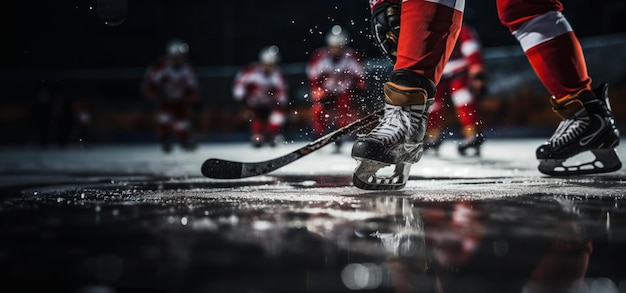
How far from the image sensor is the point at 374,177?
1523mm

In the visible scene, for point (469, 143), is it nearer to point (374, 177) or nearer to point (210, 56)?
point (374, 177)

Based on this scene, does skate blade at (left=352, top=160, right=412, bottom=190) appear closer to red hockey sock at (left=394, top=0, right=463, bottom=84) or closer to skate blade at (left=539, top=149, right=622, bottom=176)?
red hockey sock at (left=394, top=0, right=463, bottom=84)

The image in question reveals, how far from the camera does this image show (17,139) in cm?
1384

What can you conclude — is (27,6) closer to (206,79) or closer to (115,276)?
(206,79)

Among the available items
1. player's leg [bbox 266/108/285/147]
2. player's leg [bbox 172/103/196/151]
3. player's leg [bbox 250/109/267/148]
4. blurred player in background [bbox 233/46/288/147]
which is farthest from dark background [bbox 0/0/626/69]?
player's leg [bbox 172/103/196/151]

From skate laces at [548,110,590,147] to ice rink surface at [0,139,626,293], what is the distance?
55 cm

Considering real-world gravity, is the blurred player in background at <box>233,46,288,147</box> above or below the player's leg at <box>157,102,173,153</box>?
above

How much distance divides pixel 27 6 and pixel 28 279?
782 inches

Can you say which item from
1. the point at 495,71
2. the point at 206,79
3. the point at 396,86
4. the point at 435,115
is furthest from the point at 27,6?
the point at 396,86

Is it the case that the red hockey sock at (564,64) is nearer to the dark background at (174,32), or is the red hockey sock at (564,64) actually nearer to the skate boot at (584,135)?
the skate boot at (584,135)

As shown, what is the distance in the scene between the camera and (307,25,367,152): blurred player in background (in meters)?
6.93

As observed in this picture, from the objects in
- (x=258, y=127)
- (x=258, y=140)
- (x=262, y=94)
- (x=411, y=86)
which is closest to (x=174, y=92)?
(x=258, y=140)

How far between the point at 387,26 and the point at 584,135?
67 cm

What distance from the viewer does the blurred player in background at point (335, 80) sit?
6930 mm
